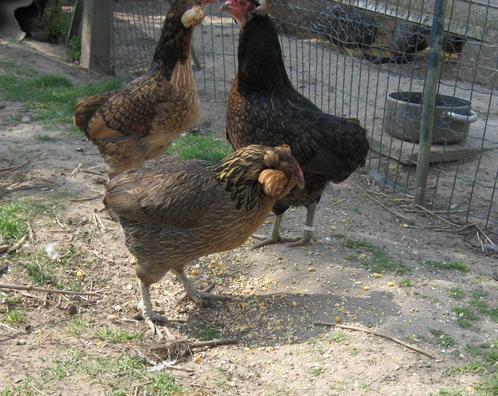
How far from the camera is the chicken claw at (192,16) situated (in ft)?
15.9

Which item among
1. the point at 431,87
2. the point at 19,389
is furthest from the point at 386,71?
the point at 19,389

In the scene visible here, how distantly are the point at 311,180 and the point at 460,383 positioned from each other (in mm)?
1932

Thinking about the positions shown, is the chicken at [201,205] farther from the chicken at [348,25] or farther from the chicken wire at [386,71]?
the chicken at [348,25]

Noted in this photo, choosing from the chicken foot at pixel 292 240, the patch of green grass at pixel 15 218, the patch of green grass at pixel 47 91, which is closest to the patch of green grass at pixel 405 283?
the chicken foot at pixel 292 240

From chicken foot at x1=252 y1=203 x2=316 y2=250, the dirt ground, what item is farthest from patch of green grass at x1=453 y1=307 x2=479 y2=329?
chicken foot at x1=252 y1=203 x2=316 y2=250

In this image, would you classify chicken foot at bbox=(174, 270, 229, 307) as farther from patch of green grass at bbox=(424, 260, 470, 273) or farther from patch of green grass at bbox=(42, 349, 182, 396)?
patch of green grass at bbox=(424, 260, 470, 273)

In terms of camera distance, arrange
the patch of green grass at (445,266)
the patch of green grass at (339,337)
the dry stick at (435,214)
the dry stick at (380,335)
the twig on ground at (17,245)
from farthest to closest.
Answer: the dry stick at (435,214) < the patch of green grass at (445,266) < the twig on ground at (17,245) < the patch of green grass at (339,337) < the dry stick at (380,335)

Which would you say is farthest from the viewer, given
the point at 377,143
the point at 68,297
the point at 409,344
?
the point at 377,143

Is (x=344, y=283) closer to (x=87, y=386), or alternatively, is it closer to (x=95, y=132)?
(x=87, y=386)

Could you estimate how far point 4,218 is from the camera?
486 centimetres

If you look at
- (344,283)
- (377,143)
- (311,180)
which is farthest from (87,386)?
(377,143)

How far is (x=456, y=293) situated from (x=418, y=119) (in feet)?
9.00

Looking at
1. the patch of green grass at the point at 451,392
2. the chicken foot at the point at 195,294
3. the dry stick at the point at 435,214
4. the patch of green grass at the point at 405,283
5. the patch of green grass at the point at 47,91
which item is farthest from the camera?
the patch of green grass at the point at 47,91

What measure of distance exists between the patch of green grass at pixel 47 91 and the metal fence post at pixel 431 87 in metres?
3.98
